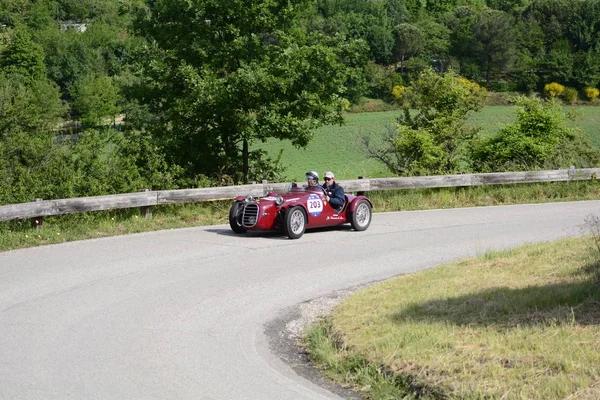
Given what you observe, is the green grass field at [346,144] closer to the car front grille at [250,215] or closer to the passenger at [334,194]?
the passenger at [334,194]

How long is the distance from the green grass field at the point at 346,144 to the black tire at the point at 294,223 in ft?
Result: 82.8

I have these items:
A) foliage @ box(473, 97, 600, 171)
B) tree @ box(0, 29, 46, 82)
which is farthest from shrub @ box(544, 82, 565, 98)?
foliage @ box(473, 97, 600, 171)

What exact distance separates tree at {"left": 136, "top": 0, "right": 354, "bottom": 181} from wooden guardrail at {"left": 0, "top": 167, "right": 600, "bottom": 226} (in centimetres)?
257

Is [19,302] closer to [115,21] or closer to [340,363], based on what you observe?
[340,363]

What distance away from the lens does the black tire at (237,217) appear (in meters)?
16.8

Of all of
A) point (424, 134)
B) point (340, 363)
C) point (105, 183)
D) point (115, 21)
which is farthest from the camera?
point (115, 21)

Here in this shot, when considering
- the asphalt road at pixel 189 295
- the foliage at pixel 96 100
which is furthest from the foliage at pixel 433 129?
the foliage at pixel 96 100

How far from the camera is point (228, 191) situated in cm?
1945

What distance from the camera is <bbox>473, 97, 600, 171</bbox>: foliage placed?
25969 millimetres

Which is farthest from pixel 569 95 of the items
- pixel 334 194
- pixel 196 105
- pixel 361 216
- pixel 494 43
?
pixel 334 194

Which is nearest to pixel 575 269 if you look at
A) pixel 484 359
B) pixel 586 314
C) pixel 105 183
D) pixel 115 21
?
pixel 586 314

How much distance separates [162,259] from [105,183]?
5683 mm

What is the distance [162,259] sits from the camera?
14.3 metres

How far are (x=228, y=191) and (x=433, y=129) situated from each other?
9.42 meters
